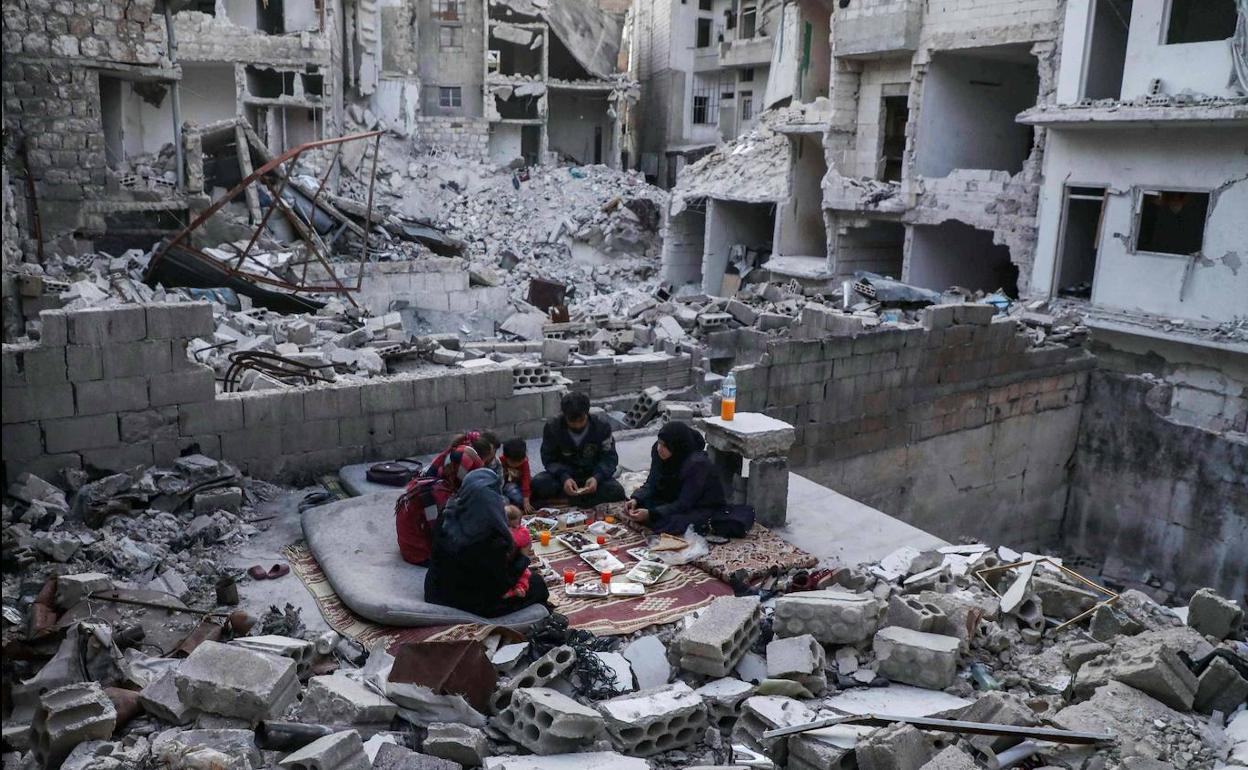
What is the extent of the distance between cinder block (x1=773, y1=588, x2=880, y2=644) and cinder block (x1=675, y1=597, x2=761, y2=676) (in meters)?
0.18

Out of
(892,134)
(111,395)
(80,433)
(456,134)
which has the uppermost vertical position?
(456,134)

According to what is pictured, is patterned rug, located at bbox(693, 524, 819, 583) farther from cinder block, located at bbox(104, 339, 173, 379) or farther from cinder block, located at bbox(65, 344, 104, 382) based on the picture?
cinder block, located at bbox(65, 344, 104, 382)

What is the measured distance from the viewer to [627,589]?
6406mm

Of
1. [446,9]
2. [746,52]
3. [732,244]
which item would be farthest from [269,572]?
[446,9]

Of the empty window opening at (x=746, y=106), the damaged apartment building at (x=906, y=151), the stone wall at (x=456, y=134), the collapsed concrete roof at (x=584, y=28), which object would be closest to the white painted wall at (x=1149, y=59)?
the damaged apartment building at (x=906, y=151)

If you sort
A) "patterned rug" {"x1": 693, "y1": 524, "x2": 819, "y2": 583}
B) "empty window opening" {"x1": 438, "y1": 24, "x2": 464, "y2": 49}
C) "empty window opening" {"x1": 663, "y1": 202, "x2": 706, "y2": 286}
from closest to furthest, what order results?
"patterned rug" {"x1": 693, "y1": 524, "x2": 819, "y2": 583} → "empty window opening" {"x1": 663, "y1": 202, "x2": 706, "y2": 286} → "empty window opening" {"x1": 438, "y1": 24, "x2": 464, "y2": 49}

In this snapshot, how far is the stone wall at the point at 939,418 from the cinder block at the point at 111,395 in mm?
5691

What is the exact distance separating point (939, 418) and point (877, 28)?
11.3m

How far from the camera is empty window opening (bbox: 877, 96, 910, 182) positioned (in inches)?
849

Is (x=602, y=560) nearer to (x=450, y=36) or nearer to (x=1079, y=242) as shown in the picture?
(x=1079, y=242)

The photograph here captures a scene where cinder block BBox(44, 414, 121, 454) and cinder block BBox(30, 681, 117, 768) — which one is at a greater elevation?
cinder block BBox(44, 414, 121, 454)

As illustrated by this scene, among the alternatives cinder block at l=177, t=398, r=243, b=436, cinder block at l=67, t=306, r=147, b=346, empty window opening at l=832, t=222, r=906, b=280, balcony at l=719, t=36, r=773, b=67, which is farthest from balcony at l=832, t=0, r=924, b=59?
cinder block at l=67, t=306, r=147, b=346

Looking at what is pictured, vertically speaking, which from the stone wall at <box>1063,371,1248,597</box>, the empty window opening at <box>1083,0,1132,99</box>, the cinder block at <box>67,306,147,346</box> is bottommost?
the stone wall at <box>1063,371,1248,597</box>

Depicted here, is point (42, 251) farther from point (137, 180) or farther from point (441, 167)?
point (441, 167)
